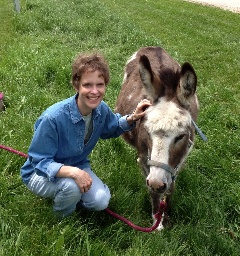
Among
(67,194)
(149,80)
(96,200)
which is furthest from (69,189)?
(149,80)

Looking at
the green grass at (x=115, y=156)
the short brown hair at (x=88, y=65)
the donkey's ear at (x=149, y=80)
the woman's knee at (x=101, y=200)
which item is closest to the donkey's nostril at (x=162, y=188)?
the green grass at (x=115, y=156)

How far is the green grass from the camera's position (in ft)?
10.1

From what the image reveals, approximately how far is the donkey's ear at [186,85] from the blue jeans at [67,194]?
100cm

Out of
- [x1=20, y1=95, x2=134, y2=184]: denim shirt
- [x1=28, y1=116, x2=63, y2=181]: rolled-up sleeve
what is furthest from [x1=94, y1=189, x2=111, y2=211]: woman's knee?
[x1=28, y1=116, x2=63, y2=181]: rolled-up sleeve

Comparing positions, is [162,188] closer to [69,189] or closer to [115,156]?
[69,189]

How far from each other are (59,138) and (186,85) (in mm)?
1065

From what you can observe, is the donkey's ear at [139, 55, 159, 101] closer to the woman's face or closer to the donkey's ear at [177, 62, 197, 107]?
the donkey's ear at [177, 62, 197, 107]

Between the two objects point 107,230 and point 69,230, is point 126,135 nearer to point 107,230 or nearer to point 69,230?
point 107,230

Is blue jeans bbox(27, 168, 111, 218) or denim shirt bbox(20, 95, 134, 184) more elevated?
denim shirt bbox(20, 95, 134, 184)

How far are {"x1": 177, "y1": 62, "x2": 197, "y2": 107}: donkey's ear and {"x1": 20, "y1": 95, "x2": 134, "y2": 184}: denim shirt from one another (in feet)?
2.18

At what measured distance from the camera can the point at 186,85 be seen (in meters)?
3.13

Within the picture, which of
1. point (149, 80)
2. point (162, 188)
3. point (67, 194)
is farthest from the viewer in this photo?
point (149, 80)

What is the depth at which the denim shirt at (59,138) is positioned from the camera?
3.04 meters

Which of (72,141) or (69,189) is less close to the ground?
(72,141)
